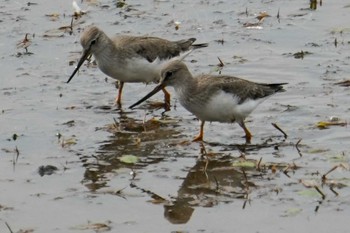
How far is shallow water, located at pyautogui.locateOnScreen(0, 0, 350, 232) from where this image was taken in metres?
9.36

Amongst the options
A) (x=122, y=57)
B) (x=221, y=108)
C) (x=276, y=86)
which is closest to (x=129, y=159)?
(x=221, y=108)

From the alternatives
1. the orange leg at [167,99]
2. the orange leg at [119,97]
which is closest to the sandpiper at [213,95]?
the orange leg at [167,99]

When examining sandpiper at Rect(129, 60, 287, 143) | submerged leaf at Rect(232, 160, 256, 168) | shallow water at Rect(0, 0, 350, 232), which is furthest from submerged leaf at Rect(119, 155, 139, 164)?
submerged leaf at Rect(232, 160, 256, 168)

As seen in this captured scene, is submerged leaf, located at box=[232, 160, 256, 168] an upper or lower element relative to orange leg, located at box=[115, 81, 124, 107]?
upper

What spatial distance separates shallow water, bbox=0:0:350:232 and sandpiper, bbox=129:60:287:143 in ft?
1.11

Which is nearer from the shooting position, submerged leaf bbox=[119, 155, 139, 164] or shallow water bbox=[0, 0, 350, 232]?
shallow water bbox=[0, 0, 350, 232]

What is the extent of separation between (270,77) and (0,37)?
4631 millimetres

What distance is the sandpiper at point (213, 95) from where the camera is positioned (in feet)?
37.3

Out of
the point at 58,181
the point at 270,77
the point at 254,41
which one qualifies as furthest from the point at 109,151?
the point at 254,41

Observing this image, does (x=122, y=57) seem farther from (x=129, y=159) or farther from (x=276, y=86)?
A: (x=129, y=159)

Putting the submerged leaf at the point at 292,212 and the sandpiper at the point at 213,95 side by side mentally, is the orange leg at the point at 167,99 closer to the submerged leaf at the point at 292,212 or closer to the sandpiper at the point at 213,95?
the sandpiper at the point at 213,95

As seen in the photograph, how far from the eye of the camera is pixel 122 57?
43.7 ft

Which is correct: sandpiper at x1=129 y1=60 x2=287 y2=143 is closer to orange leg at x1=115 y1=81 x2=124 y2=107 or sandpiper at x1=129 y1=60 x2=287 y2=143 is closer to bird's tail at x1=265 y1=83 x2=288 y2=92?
bird's tail at x1=265 y1=83 x2=288 y2=92

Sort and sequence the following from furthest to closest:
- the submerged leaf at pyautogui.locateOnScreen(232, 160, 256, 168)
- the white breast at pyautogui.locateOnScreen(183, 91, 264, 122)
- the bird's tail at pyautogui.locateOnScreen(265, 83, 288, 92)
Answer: the bird's tail at pyautogui.locateOnScreen(265, 83, 288, 92) < the white breast at pyautogui.locateOnScreen(183, 91, 264, 122) < the submerged leaf at pyautogui.locateOnScreen(232, 160, 256, 168)
